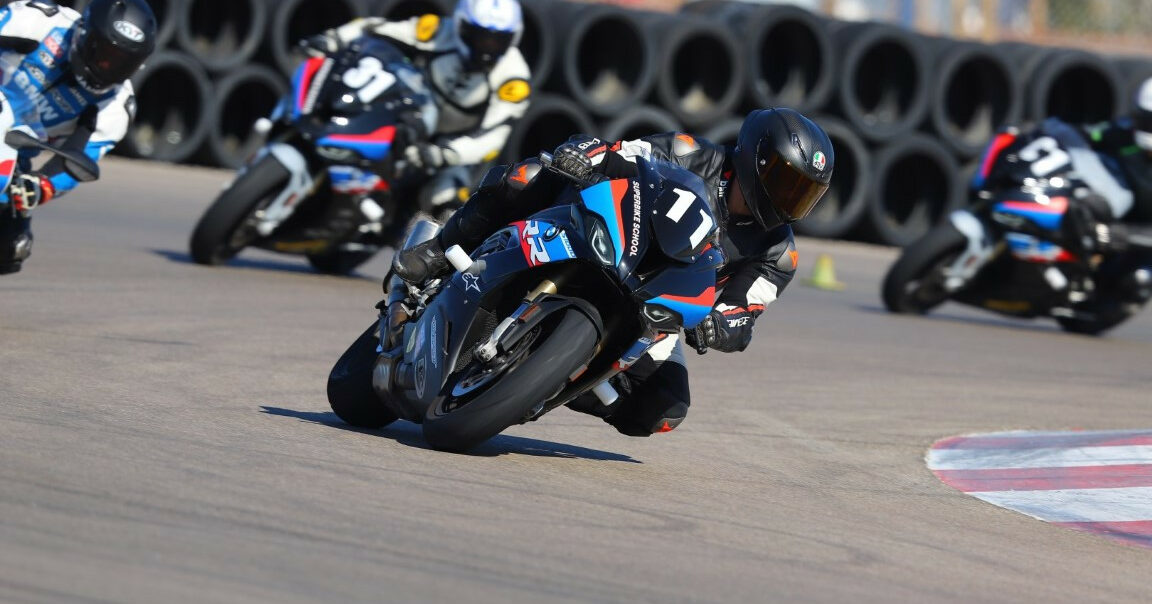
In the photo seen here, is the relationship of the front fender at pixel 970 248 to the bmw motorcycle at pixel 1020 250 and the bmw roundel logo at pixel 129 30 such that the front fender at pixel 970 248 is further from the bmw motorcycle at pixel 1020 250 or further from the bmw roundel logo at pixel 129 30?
the bmw roundel logo at pixel 129 30

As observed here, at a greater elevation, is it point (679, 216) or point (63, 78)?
point (679, 216)

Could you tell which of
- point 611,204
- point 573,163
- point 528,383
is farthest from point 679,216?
point 528,383

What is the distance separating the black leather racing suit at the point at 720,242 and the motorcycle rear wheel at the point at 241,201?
443 centimetres

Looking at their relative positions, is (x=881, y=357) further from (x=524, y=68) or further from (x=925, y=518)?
(x=925, y=518)

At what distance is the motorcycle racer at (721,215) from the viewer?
19.4 ft

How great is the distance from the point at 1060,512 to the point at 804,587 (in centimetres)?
214

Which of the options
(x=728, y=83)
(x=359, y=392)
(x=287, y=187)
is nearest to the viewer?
(x=359, y=392)

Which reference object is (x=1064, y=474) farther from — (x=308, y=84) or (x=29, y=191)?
(x=308, y=84)

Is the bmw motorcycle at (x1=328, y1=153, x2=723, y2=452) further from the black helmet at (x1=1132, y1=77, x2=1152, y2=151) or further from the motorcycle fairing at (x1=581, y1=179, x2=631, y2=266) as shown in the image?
the black helmet at (x1=1132, y1=77, x2=1152, y2=151)

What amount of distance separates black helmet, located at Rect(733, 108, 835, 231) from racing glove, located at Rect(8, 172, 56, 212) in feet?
10.9

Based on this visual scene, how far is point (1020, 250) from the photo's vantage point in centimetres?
1266

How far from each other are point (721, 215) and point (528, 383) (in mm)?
1255

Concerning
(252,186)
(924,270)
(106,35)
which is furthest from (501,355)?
(924,270)

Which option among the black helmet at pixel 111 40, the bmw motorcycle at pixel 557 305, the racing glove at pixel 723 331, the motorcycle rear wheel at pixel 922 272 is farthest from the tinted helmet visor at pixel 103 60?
the motorcycle rear wheel at pixel 922 272
